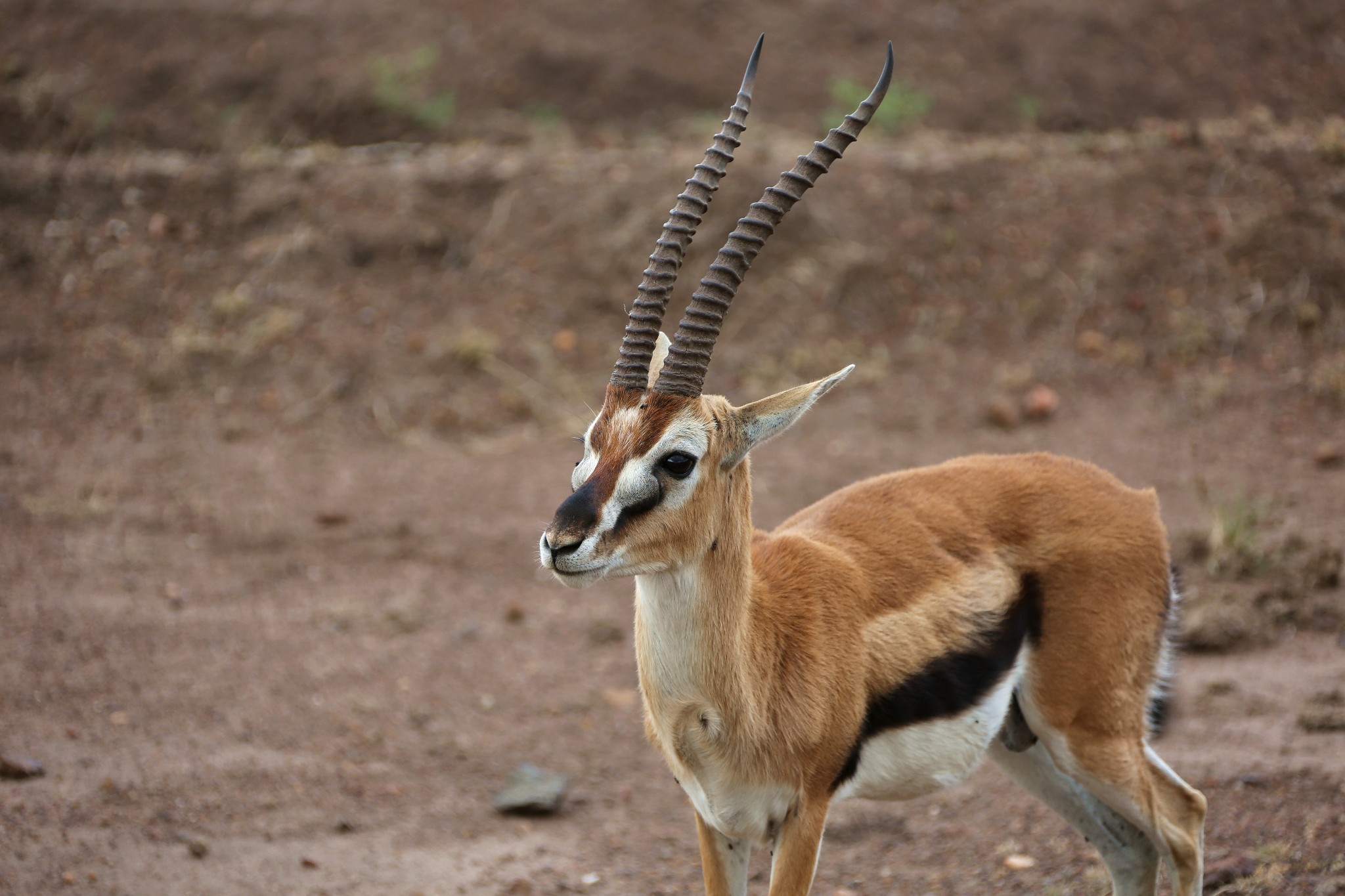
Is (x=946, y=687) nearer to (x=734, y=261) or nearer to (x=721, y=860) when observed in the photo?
(x=721, y=860)

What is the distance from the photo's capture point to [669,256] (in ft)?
15.5

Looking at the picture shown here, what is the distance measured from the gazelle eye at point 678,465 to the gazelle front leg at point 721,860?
53.0 inches

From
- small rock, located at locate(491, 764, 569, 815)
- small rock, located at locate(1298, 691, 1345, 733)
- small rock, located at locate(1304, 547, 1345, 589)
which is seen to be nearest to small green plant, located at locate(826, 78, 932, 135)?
small rock, located at locate(1304, 547, 1345, 589)

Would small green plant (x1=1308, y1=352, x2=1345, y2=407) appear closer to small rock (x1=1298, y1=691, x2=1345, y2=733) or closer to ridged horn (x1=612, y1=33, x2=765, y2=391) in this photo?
small rock (x1=1298, y1=691, x2=1345, y2=733)

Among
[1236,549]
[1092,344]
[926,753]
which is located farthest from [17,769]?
[1092,344]

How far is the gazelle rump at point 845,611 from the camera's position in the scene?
175 inches

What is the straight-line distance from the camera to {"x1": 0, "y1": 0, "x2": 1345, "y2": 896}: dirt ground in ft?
21.5

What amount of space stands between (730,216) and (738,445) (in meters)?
8.61

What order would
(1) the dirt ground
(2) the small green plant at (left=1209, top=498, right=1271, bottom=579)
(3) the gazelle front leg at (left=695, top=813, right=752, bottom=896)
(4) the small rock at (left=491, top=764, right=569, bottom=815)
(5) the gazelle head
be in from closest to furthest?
(5) the gazelle head → (3) the gazelle front leg at (left=695, top=813, right=752, bottom=896) → (1) the dirt ground → (4) the small rock at (left=491, top=764, right=569, bottom=815) → (2) the small green plant at (left=1209, top=498, right=1271, bottom=579)

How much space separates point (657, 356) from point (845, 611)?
1.29 metres

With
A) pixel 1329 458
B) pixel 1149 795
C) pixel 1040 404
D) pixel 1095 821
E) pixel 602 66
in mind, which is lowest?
pixel 1040 404

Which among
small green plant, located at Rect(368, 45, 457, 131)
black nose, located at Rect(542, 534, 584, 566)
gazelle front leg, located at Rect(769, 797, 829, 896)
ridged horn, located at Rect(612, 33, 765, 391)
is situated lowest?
gazelle front leg, located at Rect(769, 797, 829, 896)

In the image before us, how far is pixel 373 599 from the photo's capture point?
29.8 ft

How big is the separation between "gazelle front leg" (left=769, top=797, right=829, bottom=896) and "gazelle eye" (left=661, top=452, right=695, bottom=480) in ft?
4.19
